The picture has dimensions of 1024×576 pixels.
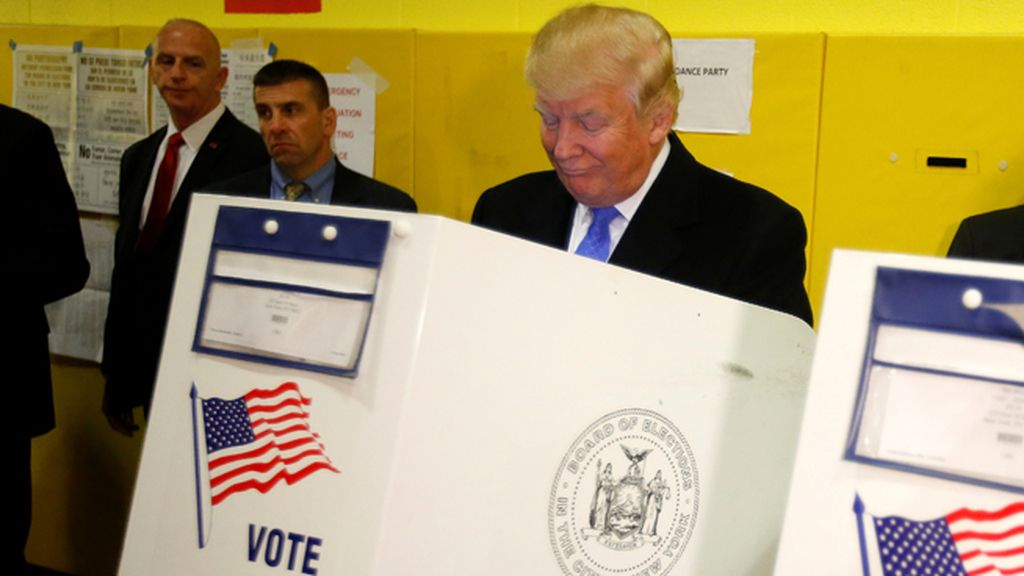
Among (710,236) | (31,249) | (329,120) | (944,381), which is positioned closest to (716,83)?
(329,120)

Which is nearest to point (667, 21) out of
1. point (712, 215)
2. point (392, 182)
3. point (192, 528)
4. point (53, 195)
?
point (392, 182)

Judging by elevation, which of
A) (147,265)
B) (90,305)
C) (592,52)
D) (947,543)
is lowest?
(90,305)

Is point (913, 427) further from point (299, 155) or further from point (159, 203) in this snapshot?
point (159, 203)

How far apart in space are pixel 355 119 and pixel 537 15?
1.89 feet

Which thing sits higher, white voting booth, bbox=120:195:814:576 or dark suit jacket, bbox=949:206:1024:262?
dark suit jacket, bbox=949:206:1024:262

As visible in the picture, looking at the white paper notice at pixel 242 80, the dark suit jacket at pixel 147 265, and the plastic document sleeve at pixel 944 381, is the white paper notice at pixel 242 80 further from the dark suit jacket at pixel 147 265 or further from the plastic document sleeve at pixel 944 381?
the plastic document sleeve at pixel 944 381

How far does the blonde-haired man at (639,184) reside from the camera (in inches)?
49.6

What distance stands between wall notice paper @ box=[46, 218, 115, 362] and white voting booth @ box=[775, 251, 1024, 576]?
A: 2915 millimetres

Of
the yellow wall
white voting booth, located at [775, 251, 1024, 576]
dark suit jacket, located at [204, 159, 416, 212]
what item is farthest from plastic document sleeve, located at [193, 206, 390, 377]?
the yellow wall

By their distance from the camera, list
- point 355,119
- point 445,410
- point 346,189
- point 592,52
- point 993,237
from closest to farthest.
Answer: point 445,410 < point 592,52 < point 993,237 < point 346,189 < point 355,119

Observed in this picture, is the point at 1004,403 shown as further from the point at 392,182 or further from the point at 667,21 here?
the point at 392,182

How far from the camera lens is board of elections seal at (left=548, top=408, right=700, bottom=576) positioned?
0.84 metres

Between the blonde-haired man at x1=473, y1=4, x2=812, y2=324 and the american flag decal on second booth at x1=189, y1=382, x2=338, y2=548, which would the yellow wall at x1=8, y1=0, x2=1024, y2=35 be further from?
the american flag decal on second booth at x1=189, y1=382, x2=338, y2=548

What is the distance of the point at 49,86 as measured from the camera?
130 inches
